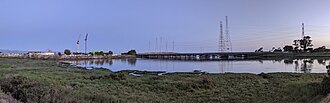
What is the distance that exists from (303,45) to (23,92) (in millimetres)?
141207

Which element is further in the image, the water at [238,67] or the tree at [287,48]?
the tree at [287,48]

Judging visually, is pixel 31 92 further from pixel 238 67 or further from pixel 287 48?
pixel 287 48

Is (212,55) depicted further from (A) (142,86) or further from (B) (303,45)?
(A) (142,86)

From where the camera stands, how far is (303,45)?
138 m

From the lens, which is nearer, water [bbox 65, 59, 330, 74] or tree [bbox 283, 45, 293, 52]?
water [bbox 65, 59, 330, 74]

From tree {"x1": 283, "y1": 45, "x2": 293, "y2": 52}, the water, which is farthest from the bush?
tree {"x1": 283, "y1": 45, "x2": 293, "y2": 52}

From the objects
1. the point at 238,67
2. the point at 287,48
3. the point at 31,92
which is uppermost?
the point at 287,48

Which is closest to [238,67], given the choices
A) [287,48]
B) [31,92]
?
[31,92]

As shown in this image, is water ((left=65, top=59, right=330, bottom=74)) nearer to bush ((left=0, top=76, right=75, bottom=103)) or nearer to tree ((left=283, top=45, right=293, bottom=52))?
bush ((left=0, top=76, right=75, bottom=103))

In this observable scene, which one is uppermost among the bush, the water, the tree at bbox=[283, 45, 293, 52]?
the tree at bbox=[283, 45, 293, 52]

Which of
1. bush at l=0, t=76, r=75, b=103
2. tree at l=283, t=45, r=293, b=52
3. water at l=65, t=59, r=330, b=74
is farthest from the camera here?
tree at l=283, t=45, r=293, b=52

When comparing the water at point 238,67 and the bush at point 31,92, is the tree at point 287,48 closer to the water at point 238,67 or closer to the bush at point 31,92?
the water at point 238,67

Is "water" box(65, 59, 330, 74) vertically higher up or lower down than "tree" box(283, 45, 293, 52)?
lower down

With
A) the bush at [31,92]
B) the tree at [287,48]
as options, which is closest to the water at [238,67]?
the bush at [31,92]
